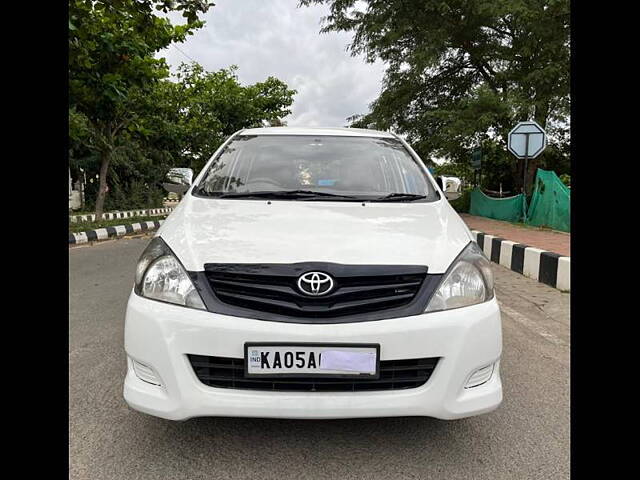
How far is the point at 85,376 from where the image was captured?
9.37 feet

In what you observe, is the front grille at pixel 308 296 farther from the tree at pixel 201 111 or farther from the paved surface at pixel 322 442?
the tree at pixel 201 111

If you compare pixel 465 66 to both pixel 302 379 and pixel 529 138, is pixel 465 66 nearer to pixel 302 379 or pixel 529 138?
pixel 529 138

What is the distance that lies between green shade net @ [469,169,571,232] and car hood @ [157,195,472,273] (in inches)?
315

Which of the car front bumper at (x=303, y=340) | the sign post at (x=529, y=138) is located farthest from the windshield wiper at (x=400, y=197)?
the sign post at (x=529, y=138)

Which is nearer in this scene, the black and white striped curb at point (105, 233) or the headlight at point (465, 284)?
the headlight at point (465, 284)

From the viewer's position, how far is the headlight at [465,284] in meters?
1.93

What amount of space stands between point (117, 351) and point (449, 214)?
2.28 metres

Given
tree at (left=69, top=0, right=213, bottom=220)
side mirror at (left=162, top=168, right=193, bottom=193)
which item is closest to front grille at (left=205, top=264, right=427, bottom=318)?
side mirror at (left=162, top=168, right=193, bottom=193)

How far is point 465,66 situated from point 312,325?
15.0m

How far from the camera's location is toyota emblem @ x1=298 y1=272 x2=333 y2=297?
73.2 inches

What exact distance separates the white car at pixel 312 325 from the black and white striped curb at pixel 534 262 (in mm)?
3924

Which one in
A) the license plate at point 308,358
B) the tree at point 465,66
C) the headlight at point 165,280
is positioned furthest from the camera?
the tree at point 465,66
